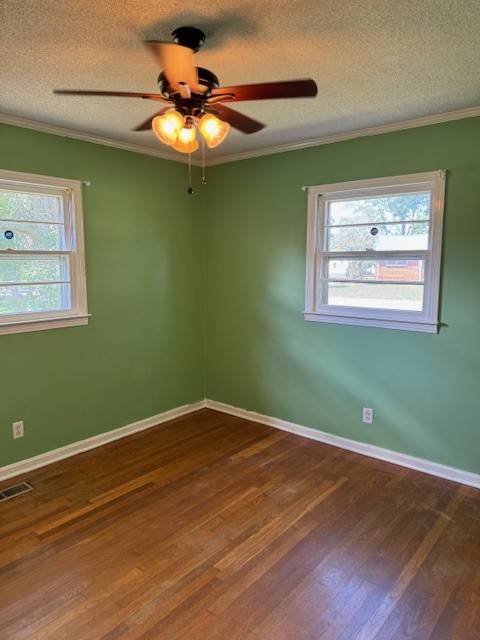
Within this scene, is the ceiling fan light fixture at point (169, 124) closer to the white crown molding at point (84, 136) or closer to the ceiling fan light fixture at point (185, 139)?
the ceiling fan light fixture at point (185, 139)

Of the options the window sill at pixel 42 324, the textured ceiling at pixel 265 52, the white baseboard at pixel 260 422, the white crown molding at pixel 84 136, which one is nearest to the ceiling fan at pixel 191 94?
the textured ceiling at pixel 265 52

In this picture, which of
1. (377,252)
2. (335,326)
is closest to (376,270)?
(377,252)

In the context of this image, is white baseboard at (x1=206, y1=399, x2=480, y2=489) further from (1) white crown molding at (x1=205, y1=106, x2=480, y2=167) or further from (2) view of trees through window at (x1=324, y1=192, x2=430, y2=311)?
(1) white crown molding at (x1=205, y1=106, x2=480, y2=167)

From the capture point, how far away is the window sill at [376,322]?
3.08 metres

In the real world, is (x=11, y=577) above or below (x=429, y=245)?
below

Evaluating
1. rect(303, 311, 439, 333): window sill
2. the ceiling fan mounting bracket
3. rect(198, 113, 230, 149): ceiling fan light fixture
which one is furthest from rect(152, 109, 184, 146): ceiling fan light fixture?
rect(303, 311, 439, 333): window sill

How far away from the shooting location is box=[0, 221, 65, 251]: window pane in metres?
3.03

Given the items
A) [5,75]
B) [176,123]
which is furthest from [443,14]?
[5,75]

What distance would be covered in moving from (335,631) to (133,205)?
328 centimetres

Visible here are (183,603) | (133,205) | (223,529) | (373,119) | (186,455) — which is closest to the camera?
(183,603)

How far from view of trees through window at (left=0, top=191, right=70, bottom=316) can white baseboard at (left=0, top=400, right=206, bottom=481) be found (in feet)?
3.67

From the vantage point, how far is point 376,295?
3371 mm

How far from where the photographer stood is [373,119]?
2992 millimetres

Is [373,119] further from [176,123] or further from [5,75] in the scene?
[5,75]
